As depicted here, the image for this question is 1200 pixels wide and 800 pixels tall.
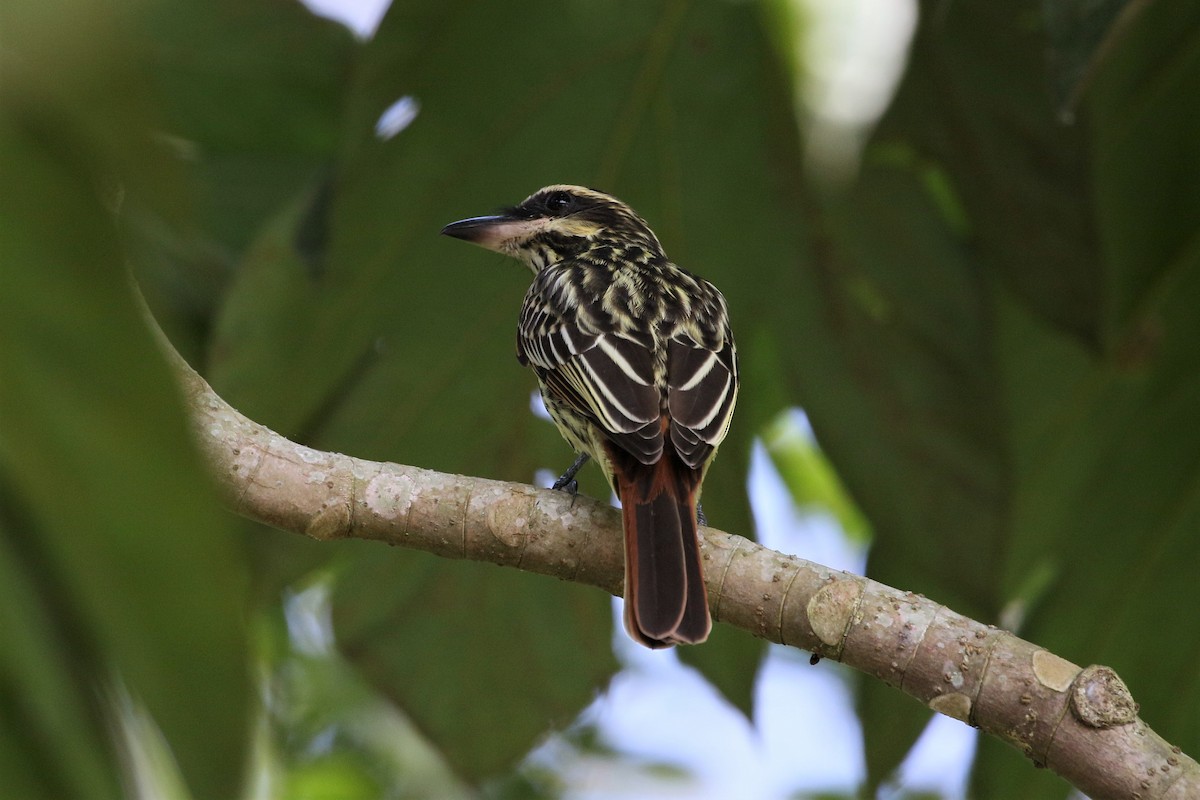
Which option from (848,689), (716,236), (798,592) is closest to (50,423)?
(798,592)

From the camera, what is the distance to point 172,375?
A: 28.3 inches

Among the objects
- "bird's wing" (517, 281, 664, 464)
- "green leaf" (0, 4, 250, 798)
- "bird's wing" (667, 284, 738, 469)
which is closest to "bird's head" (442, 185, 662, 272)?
"bird's wing" (517, 281, 664, 464)

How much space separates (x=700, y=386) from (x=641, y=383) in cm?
14

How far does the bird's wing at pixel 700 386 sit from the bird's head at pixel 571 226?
0.74m

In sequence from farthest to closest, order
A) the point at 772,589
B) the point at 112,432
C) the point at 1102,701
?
the point at 772,589 → the point at 1102,701 → the point at 112,432

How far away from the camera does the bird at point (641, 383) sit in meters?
2.48

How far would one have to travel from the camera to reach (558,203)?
413 centimetres

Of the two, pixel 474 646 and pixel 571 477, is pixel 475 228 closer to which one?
pixel 571 477

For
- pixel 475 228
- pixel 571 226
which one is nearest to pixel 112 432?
pixel 475 228

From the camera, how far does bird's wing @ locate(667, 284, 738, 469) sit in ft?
9.25

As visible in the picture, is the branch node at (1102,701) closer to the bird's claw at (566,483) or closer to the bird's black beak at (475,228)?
Result: the bird's claw at (566,483)

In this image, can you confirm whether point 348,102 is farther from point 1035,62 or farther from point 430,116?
point 1035,62

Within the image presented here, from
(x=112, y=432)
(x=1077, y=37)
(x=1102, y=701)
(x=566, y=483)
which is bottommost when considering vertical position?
(x=566, y=483)

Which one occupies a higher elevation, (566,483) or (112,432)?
(112,432)
